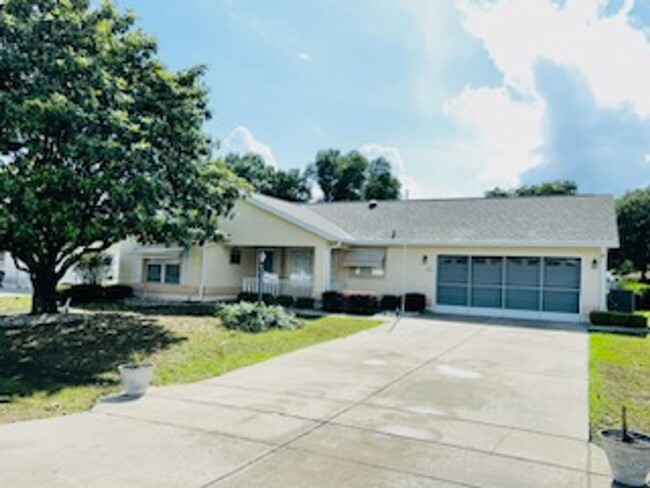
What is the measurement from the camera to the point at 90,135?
12.3 meters

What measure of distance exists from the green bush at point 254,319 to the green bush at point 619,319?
10.5 metres

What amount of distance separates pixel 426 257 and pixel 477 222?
305 cm

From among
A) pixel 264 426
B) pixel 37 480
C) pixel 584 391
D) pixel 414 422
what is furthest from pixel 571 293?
pixel 37 480

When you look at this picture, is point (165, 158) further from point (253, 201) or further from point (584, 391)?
point (584, 391)

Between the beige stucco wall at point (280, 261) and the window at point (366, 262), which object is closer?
the beige stucco wall at point (280, 261)

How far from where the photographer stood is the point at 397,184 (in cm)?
5591

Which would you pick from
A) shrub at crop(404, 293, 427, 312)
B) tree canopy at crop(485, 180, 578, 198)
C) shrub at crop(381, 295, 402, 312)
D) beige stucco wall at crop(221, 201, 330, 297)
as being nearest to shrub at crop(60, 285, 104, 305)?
beige stucco wall at crop(221, 201, 330, 297)

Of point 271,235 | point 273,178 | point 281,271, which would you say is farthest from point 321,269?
point 273,178

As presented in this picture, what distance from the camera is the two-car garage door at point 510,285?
66.0 ft

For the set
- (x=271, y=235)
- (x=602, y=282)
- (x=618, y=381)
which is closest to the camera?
(x=618, y=381)

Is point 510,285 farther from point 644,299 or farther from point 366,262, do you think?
point 644,299

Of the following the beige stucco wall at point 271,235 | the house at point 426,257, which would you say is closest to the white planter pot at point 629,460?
the house at point 426,257

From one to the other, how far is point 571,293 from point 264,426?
16.9 meters

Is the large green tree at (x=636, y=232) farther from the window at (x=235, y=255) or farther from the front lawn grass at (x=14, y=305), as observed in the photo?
the front lawn grass at (x=14, y=305)
